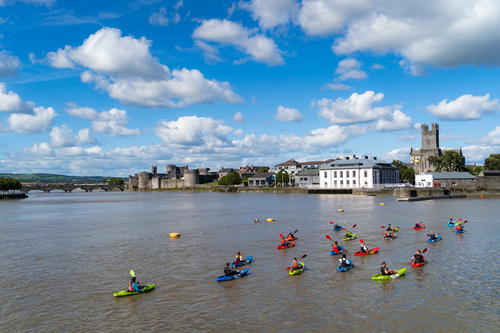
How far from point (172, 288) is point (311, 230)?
86.2 ft

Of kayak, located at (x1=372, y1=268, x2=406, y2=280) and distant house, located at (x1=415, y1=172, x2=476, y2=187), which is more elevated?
distant house, located at (x1=415, y1=172, x2=476, y2=187)

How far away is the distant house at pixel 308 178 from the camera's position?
168 m

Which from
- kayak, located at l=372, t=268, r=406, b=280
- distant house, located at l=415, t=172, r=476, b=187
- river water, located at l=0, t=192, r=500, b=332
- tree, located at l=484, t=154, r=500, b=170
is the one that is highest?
tree, located at l=484, t=154, r=500, b=170

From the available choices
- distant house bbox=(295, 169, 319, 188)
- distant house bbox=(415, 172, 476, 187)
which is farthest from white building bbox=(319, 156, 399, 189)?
distant house bbox=(295, 169, 319, 188)

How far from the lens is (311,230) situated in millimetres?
47531

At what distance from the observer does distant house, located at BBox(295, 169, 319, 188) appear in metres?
168

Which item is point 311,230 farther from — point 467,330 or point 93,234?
point 467,330

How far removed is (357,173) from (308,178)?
3669cm

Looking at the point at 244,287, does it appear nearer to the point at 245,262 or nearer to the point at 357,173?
the point at 245,262

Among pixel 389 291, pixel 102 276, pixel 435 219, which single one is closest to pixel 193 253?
pixel 102 276

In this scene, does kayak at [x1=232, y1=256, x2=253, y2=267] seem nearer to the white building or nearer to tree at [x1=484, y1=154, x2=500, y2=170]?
the white building

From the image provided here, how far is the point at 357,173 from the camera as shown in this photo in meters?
137

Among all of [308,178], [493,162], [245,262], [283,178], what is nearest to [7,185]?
[283,178]

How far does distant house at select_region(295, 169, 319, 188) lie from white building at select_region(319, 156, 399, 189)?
20075 millimetres
